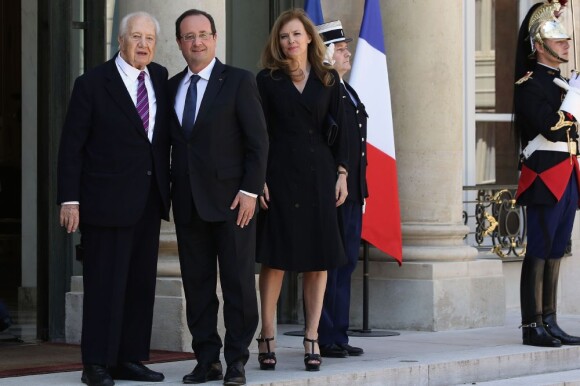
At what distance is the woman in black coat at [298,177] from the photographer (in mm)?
7945

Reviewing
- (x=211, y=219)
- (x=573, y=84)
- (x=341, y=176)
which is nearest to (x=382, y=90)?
(x=573, y=84)

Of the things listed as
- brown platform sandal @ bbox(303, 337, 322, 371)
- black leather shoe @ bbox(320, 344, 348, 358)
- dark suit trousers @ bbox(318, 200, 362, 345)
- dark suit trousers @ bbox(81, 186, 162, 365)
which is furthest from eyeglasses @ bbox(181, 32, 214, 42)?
black leather shoe @ bbox(320, 344, 348, 358)

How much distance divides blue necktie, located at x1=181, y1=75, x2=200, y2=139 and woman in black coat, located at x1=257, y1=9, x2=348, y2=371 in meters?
0.63

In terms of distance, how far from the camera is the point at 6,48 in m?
19.8

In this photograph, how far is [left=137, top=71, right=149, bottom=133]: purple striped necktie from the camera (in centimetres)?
743

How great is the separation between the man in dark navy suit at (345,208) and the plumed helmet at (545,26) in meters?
1.21

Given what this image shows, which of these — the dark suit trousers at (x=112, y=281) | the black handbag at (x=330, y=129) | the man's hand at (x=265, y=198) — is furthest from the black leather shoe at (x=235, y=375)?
the black handbag at (x=330, y=129)

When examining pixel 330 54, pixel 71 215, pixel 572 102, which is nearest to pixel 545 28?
pixel 572 102

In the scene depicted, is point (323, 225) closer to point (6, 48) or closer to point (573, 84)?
point (573, 84)

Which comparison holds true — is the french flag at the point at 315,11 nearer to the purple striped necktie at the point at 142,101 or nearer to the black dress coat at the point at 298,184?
the black dress coat at the point at 298,184

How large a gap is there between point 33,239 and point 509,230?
146 inches

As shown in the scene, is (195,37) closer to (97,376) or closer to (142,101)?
(142,101)

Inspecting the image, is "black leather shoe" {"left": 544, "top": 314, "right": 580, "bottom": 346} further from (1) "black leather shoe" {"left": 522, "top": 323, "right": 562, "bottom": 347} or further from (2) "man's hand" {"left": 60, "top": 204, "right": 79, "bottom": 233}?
(2) "man's hand" {"left": 60, "top": 204, "right": 79, "bottom": 233}

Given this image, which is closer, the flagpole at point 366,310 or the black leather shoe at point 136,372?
the black leather shoe at point 136,372
